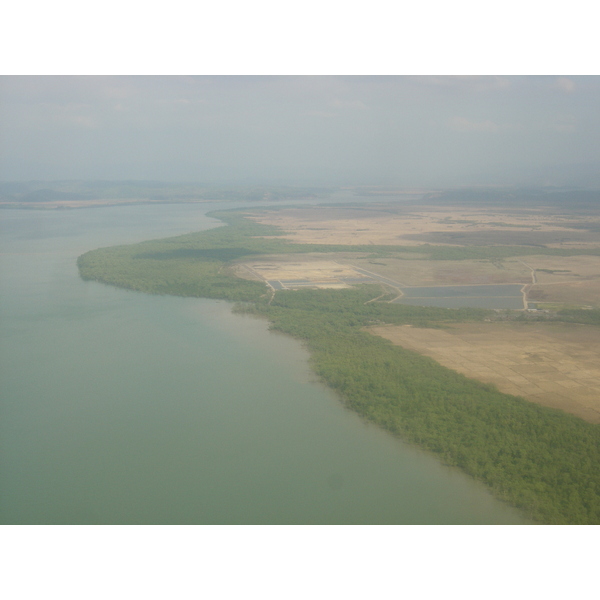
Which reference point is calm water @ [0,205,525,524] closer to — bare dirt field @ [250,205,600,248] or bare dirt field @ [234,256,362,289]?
bare dirt field @ [234,256,362,289]

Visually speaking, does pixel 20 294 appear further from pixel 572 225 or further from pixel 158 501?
pixel 572 225

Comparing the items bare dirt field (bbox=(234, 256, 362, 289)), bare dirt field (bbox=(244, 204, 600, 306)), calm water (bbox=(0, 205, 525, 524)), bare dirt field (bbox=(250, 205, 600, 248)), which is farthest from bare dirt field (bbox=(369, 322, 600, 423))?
bare dirt field (bbox=(250, 205, 600, 248))

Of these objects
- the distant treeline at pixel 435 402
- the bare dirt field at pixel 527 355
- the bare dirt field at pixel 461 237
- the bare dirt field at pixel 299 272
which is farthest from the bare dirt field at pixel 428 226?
the bare dirt field at pixel 527 355

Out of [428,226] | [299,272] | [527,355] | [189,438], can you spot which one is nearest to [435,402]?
[527,355]

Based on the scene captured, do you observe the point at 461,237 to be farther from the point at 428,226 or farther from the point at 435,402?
the point at 435,402
